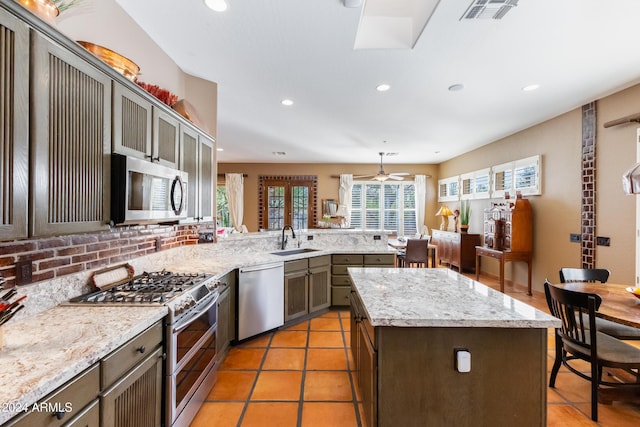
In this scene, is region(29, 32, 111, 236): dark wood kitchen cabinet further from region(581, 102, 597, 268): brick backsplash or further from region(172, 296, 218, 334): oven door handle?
region(581, 102, 597, 268): brick backsplash

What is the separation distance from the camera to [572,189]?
3.94 meters

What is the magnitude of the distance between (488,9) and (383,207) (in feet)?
21.3

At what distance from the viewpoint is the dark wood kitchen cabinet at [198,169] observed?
2.39 m

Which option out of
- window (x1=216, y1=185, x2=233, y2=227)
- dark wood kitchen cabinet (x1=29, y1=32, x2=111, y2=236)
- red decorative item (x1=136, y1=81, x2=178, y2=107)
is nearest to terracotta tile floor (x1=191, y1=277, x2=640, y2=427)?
dark wood kitchen cabinet (x1=29, y1=32, x2=111, y2=236)

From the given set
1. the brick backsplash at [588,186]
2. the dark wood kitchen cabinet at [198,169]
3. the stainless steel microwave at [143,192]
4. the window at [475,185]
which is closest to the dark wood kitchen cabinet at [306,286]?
the dark wood kitchen cabinet at [198,169]

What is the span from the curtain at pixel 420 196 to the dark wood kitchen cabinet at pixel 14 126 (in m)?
7.94

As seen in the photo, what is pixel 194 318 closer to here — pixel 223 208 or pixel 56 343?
pixel 56 343

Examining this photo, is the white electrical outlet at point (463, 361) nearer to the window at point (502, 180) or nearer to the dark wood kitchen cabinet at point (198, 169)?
the dark wood kitchen cabinet at point (198, 169)

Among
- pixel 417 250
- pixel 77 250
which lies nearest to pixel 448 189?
pixel 417 250

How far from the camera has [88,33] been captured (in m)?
1.88

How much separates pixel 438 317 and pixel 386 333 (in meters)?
0.26

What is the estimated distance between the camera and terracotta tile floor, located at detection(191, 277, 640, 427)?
1.88m

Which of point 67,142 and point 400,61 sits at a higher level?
point 400,61

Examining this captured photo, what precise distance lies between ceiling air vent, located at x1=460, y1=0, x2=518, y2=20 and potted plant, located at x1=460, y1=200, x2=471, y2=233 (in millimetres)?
4810
